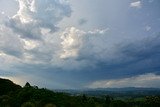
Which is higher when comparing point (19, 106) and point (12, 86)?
point (12, 86)

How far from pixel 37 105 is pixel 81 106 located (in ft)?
33.1

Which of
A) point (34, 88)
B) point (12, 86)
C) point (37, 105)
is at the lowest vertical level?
point (37, 105)

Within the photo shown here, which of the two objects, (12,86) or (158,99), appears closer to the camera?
(12,86)

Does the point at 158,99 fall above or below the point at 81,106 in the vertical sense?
above

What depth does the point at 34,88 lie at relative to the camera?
2287 inches

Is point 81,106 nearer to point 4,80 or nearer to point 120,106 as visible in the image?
point 4,80

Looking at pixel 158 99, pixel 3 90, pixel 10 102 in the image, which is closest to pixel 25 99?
pixel 10 102

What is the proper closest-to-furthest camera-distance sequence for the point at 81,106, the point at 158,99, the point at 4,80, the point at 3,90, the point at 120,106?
the point at 81,106 → the point at 3,90 → the point at 4,80 → the point at 120,106 → the point at 158,99

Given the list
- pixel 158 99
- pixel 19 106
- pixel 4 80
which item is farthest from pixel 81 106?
pixel 158 99

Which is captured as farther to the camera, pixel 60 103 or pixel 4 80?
pixel 4 80

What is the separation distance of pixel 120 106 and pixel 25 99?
308 ft

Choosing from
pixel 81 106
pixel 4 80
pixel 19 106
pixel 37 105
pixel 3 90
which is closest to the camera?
pixel 37 105

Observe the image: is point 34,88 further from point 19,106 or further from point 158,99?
point 158,99

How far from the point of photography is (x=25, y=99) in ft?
176
